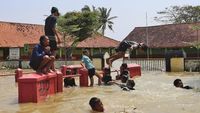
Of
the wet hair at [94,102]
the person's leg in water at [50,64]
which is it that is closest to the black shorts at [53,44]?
the person's leg in water at [50,64]

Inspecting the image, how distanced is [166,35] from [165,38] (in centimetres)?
66

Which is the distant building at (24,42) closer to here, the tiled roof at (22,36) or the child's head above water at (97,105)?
the tiled roof at (22,36)

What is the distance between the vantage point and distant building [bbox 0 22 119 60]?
141 feet

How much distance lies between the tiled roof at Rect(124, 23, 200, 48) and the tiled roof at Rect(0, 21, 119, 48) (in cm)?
484

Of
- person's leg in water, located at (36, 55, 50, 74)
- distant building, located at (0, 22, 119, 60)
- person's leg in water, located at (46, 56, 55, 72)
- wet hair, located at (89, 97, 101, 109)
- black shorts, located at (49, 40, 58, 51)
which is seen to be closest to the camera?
wet hair, located at (89, 97, 101, 109)

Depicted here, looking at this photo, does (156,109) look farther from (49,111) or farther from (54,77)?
(54,77)

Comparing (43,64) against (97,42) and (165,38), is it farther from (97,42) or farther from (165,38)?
(97,42)

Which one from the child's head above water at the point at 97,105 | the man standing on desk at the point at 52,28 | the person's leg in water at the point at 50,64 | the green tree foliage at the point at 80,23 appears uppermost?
the green tree foliage at the point at 80,23

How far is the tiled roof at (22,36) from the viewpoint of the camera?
44.8 metres

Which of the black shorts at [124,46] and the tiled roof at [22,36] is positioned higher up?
the tiled roof at [22,36]

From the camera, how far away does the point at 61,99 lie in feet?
37.7

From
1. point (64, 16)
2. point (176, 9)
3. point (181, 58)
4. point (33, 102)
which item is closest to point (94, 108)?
point (33, 102)

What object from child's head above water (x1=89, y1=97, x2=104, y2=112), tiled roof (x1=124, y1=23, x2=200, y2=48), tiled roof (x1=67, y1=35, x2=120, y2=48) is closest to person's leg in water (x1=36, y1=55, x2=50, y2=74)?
child's head above water (x1=89, y1=97, x2=104, y2=112)

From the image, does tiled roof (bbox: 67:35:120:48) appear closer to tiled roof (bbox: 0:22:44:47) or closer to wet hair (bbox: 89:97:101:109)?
tiled roof (bbox: 0:22:44:47)
